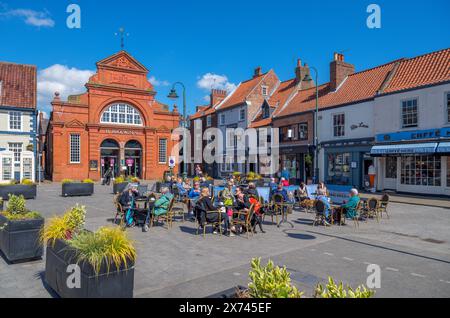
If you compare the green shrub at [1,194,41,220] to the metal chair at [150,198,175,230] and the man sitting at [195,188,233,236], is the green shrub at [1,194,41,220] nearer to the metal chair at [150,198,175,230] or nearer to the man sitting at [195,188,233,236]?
the metal chair at [150,198,175,230]

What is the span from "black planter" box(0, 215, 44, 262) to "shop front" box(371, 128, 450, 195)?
2026 cm

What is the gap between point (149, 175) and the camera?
39.3 meters

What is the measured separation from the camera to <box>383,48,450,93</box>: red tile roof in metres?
20.4

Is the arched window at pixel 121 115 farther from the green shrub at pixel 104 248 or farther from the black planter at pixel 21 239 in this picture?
the green shrub at pixel 104 248

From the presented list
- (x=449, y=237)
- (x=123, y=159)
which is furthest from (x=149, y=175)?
(x=449, y=237)

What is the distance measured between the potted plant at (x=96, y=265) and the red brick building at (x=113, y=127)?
108ft

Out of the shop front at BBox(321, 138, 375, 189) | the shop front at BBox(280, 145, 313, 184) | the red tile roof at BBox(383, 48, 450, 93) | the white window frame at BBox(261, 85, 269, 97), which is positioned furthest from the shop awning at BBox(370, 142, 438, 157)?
the white window frame at BBox(261, 85, 269, 97)

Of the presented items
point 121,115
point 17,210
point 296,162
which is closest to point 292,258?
point 17,210

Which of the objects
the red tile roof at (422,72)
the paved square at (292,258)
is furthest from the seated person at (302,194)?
the red tile roof at (422,72)

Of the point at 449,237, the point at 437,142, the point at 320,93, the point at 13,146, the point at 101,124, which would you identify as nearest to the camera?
the point at 449,237

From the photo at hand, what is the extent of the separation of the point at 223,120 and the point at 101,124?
15.1 m

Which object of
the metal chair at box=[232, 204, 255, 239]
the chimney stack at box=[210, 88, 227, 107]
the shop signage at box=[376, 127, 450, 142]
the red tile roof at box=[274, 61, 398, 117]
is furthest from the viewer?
the chimney stack at box=[210, 88, 227, 107]

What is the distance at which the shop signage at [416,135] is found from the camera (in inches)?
762

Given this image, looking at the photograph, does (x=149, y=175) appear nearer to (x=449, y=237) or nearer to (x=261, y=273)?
(x=449, y=237)
